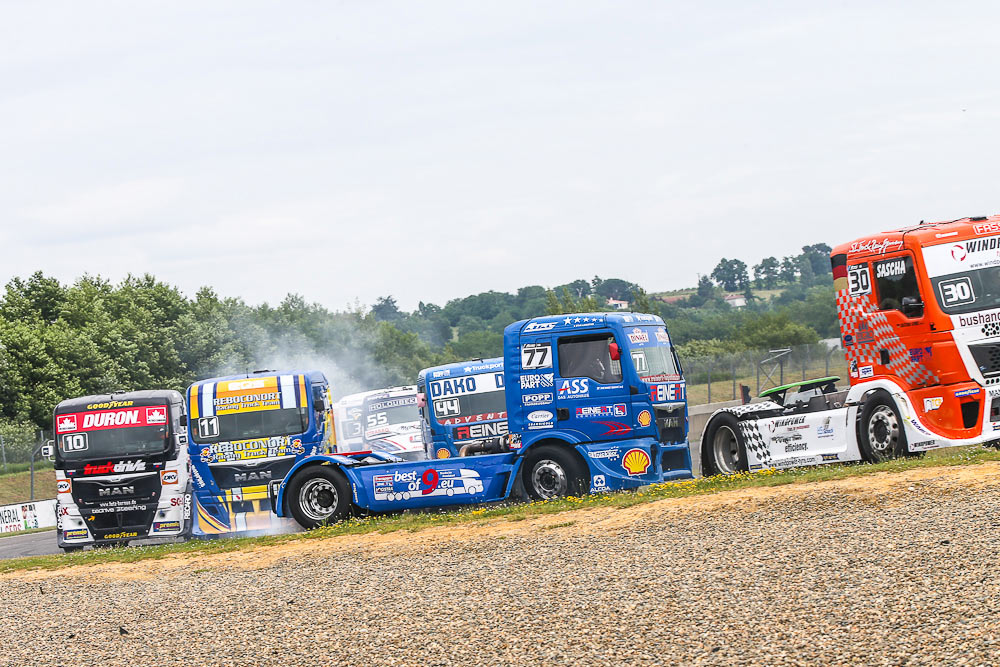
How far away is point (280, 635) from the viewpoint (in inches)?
373

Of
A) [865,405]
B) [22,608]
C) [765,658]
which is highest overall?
[865,405]

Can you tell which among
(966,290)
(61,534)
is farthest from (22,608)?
(966,290)

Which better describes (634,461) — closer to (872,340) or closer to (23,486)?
(872,340)

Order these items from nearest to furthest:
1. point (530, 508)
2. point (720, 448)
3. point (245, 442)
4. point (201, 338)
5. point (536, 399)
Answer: point (530, 508)
point (536, 399)
point (720, 448)
point (245, 442)
point (201, 338)

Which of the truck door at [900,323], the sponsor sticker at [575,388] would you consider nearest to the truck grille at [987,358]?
the truck door at [900,323]

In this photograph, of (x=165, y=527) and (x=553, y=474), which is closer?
(x=553, y=474)

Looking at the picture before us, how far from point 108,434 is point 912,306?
44.4 feet

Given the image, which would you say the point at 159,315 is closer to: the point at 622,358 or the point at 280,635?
the point at 622,358

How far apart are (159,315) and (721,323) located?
42.3 meters

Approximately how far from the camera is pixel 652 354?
17.3 m

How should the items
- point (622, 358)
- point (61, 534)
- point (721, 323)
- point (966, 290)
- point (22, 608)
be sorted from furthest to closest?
point (721, 323)
point (61, 534)
point (622, 358)
point (966, 290)
point (22, 608)

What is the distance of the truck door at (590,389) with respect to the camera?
16.8 meters

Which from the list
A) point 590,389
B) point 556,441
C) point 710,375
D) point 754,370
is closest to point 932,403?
point 590,389

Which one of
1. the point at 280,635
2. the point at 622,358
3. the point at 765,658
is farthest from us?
the point at 622,358
